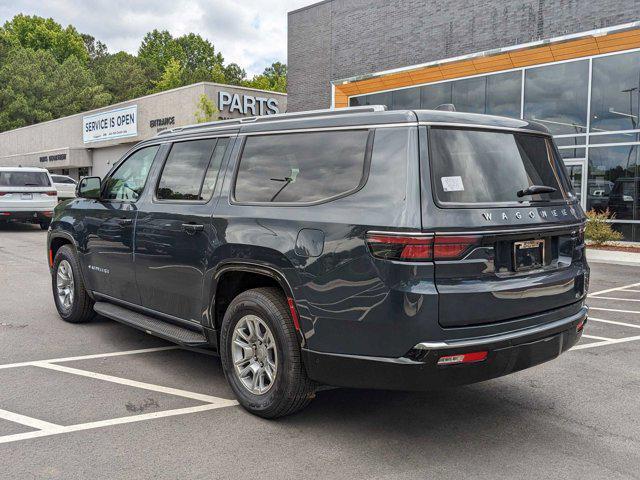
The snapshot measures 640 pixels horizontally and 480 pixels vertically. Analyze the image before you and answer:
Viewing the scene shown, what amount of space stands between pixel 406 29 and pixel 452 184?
61.0 feet

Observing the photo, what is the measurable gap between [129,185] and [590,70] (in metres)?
14.9

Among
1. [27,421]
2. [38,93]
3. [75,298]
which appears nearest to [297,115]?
[27,421]

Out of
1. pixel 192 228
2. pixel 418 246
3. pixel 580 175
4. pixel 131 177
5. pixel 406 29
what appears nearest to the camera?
pixel 418 246

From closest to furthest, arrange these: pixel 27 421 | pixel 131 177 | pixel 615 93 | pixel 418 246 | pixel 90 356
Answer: pixel 418 246, pixel 27 421, pixel 90 356, pixel 131 177, pixel 615 93

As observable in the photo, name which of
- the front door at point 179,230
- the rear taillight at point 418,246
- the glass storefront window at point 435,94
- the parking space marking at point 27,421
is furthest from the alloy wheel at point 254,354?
the glass storefront window at point 435,94

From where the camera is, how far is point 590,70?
16438mm

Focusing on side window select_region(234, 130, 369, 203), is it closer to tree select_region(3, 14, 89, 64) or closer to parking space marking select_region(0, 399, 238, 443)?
parking space marking select_region(0, 399, 238, 443)

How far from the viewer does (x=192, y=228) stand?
Result: 4.39m

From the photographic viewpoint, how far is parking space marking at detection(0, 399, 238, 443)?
A: 12.0 feet

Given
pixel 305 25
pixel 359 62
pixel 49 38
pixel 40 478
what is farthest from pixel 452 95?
pixel 49 38

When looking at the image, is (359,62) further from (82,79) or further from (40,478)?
(82,79)

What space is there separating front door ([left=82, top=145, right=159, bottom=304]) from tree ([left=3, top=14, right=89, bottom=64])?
289ft

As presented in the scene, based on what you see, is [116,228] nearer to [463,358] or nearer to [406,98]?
[463,358]

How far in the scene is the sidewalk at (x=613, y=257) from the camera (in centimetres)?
1276
